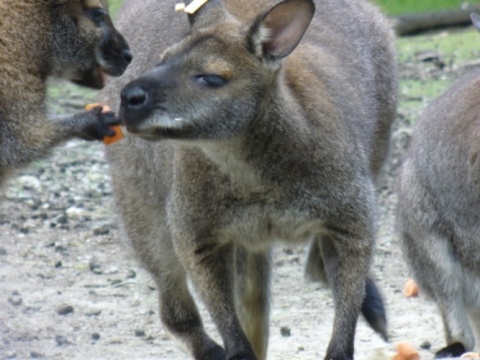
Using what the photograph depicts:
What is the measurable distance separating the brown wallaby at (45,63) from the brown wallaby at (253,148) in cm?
41

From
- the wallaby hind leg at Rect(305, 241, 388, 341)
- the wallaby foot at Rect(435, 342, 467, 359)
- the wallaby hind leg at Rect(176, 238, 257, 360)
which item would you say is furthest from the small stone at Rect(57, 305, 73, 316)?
the wallaby foot at Rect(435, 342, 467, 359)

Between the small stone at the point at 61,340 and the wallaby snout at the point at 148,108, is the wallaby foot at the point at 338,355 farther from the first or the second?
the small stone at the point at 61,340

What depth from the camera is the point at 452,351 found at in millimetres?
7480

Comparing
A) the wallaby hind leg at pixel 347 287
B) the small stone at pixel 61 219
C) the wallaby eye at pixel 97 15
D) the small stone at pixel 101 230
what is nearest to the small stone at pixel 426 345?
the wallaby hind leg at pixel 347 287

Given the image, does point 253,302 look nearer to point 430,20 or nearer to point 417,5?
point 430,20

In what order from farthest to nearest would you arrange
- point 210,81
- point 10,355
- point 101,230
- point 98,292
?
point 101,230 → point 98,292 → point 10,355 → point 210,81

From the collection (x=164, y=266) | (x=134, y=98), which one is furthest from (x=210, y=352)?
(x=134, y=98)

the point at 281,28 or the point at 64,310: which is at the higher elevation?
the point at 281,28

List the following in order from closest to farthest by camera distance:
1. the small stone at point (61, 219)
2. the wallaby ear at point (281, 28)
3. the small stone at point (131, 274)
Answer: the wallaby ear at point (281, 28), the small stone at point (131, 274), the small stone at point (61, 219)

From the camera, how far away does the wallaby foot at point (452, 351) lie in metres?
7.44

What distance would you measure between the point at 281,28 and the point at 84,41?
1019 mm

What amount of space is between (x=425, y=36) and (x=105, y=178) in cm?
587

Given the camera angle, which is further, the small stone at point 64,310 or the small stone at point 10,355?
the small stone at point 64,310

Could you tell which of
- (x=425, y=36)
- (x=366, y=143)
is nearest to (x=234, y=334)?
(x=366, y=143)
